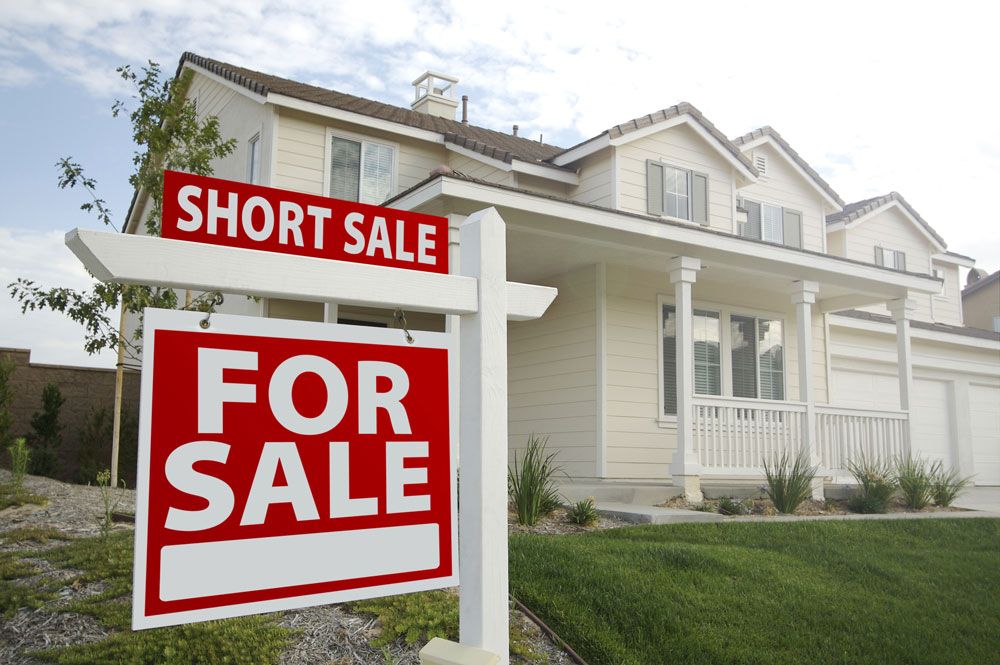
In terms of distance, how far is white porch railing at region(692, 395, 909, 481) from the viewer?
1013 cm

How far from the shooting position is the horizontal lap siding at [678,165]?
1218cm

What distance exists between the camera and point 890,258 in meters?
18.4

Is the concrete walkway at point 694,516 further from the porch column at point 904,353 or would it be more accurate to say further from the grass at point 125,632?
the grass at point 125,632

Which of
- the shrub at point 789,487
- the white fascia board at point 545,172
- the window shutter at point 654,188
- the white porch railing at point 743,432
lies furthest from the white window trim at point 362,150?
the shrub at point 789,487

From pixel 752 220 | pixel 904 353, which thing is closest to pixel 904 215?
pixel 752 220

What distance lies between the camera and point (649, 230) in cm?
1000

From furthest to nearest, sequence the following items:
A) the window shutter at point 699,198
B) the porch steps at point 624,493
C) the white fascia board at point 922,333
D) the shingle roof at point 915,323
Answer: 1. the shingle roof at point 915,323
2. the white fascia board at point 922,333
3. the window shutter at point 699,198
4. the porch steps at point 624,493

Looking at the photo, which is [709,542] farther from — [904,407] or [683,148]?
[683,148]

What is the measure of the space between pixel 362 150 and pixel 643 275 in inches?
181

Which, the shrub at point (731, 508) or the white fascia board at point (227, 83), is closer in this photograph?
the shrub at point (731, 508)

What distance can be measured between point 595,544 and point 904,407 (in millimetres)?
7963

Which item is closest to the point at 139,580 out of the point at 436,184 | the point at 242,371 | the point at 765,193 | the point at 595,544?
the point at 242,371

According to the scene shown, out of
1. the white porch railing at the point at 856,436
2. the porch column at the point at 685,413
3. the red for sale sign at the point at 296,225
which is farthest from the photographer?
the white porch railing at the point at 856,436

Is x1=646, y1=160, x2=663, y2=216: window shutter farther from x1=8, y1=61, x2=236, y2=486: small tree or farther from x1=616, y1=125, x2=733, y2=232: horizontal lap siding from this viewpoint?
x1=8, y1=61, x2=236, y2=486: small tree
